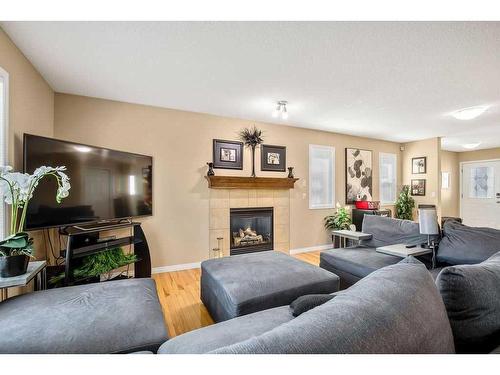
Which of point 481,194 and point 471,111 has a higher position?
point 471,111

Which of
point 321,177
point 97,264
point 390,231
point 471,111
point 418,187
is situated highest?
point 471,111

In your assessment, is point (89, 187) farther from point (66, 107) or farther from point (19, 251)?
point (66, 107)

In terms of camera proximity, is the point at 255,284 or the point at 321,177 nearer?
the point at 255,284

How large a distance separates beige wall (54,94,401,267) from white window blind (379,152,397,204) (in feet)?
9.98

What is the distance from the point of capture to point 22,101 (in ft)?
6.63

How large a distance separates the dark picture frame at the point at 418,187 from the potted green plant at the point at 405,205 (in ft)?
0.52

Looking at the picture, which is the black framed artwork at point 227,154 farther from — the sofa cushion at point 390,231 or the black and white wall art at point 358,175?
the black and white wall art at point 358,175

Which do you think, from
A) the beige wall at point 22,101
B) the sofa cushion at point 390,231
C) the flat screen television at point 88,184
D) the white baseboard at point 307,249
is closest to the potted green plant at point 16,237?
the flat screen television at point 88,184

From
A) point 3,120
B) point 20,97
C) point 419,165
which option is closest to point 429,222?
point 3,120

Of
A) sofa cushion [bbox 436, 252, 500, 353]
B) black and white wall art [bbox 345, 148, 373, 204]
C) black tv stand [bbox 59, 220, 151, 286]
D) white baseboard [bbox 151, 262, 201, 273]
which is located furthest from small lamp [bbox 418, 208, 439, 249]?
black tv stand [bbox 59, 220, 151, 286]

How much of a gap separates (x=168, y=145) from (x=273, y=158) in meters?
Result: 1.80

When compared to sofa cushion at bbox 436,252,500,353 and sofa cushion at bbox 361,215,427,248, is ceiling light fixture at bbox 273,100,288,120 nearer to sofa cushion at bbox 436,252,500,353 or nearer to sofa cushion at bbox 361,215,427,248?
sofa cushion at bbox 361,215,427,248

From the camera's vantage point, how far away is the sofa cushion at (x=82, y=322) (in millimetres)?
1052

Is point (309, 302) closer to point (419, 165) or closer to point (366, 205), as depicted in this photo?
point (366, 205)
